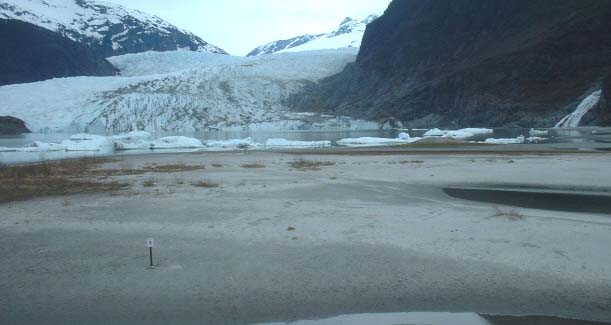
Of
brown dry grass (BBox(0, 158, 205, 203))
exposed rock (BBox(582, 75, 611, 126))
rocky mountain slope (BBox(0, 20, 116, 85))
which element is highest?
rocky mountain slope (BBox(0, 20, 116, 85))

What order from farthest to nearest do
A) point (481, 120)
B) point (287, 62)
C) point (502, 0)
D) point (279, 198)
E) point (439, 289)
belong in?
point (287, 62)
point (502, 0)
point (481, 120)
point (279, 198)
point (439, 289)

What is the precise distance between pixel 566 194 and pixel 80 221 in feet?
45.5

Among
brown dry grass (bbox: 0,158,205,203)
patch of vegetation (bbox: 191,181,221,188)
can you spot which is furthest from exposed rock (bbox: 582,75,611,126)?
patch of vegetation (bbox: 191,181,221,188)

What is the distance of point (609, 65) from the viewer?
82438 mm

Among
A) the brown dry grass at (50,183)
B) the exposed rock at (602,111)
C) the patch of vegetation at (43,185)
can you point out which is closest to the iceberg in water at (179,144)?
the brown dry grass at (50,183)

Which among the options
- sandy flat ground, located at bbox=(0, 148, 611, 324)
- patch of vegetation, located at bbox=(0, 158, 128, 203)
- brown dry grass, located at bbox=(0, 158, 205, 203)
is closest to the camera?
sandy flat ground, located at bbox=(0, 148, 611, 324)

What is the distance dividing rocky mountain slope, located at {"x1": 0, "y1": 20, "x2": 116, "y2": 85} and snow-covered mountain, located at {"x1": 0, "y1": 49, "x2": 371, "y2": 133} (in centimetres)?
8673

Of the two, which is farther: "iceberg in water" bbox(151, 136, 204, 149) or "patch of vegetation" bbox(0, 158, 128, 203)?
"iceberg in water" bbox(151, 136, 204, 149)

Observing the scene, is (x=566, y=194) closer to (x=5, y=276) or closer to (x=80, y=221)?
(x=80, y=221)

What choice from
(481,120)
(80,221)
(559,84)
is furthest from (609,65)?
(80,221)

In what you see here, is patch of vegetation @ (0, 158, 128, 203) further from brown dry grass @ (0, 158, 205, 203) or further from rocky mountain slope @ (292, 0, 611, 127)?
rocky mountain slope @ (292, 0, 611, 127)

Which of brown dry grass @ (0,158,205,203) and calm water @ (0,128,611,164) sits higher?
brown dry grass @ (0,158,205,203)

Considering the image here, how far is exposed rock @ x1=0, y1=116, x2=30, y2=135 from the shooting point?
282ft

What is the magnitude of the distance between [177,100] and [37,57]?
12428 centimetres
